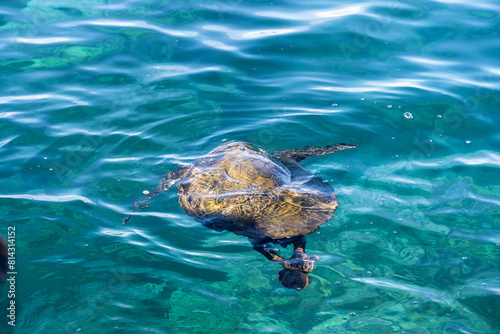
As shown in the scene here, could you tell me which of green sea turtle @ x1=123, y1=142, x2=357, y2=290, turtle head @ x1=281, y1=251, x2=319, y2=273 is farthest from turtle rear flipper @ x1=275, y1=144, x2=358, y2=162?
turtle head @ x1=281, y1=251, x2=319, y2=273

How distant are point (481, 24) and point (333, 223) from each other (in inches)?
272

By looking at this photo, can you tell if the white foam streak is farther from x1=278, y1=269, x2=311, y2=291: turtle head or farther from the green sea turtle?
x1=278, y1=269, x2=311, y2=291: turtle head

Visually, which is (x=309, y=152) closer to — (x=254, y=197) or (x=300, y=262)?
(x=254, y=197)

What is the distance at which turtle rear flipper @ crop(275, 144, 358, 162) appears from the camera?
574cm

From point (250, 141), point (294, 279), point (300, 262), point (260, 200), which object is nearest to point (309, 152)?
point (250, 141)

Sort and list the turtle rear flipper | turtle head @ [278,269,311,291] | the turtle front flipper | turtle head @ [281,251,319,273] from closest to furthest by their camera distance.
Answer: turtle head @ [278,269,311,291], turtle head @ [281,251,319,273], the turtle front flipper, the turtle rear flipper

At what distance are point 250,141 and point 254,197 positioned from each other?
1783 millimetres

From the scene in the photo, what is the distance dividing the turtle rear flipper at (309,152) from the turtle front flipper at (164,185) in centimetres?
133

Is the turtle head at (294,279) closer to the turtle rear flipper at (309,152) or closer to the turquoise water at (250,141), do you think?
the turquoise water at (250,141)

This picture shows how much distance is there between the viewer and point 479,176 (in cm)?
569

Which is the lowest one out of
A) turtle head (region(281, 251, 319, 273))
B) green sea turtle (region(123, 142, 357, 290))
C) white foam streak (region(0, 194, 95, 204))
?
white foam streak (region(0, 194, 95, 204))

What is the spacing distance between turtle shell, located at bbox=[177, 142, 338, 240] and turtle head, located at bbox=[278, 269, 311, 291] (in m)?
0.36

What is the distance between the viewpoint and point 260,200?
4.59 meters

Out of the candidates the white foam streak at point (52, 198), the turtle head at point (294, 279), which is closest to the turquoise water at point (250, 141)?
the white foam streak at point (52, 198)
